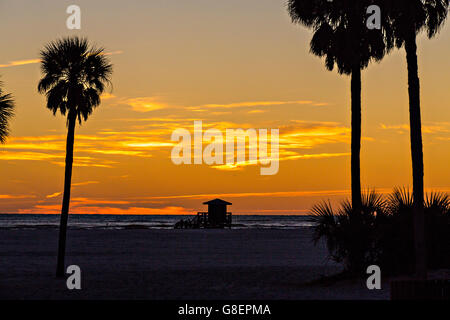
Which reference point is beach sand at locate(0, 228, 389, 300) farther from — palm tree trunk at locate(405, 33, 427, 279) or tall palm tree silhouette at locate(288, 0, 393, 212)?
tall palm tree silhouette at locate(288, 0, 393, 212)

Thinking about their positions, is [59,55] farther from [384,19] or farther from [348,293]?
[348,293]

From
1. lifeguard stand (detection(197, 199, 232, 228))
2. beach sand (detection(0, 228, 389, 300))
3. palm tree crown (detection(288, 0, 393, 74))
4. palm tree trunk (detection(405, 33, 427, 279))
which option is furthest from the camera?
lifeguard stand (detection(197, 199, 232, 228))

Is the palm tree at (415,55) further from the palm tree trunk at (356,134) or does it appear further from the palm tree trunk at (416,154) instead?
the palm tree trunk at (356,134)

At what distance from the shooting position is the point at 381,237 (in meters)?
23.7

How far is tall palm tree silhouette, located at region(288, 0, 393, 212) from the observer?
2543cm

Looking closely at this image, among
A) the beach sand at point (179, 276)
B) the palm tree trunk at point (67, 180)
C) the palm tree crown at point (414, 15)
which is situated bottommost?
the beach sand at point (179, 276)

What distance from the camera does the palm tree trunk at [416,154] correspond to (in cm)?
1934

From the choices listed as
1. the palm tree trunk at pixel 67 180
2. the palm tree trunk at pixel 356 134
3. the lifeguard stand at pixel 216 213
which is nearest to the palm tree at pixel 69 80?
the palm tree trunk at pixel 67 180

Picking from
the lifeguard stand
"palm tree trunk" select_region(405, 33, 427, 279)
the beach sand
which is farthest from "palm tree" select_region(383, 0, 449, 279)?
the lifeguard stand

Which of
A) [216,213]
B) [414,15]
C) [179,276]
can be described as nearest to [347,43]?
[414,15]

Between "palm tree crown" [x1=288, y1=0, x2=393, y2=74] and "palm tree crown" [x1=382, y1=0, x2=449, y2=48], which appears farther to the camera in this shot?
"palm tree crown" [x1=288, y1=0, x2=393, y2=74]

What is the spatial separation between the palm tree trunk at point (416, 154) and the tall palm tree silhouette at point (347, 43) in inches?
162
